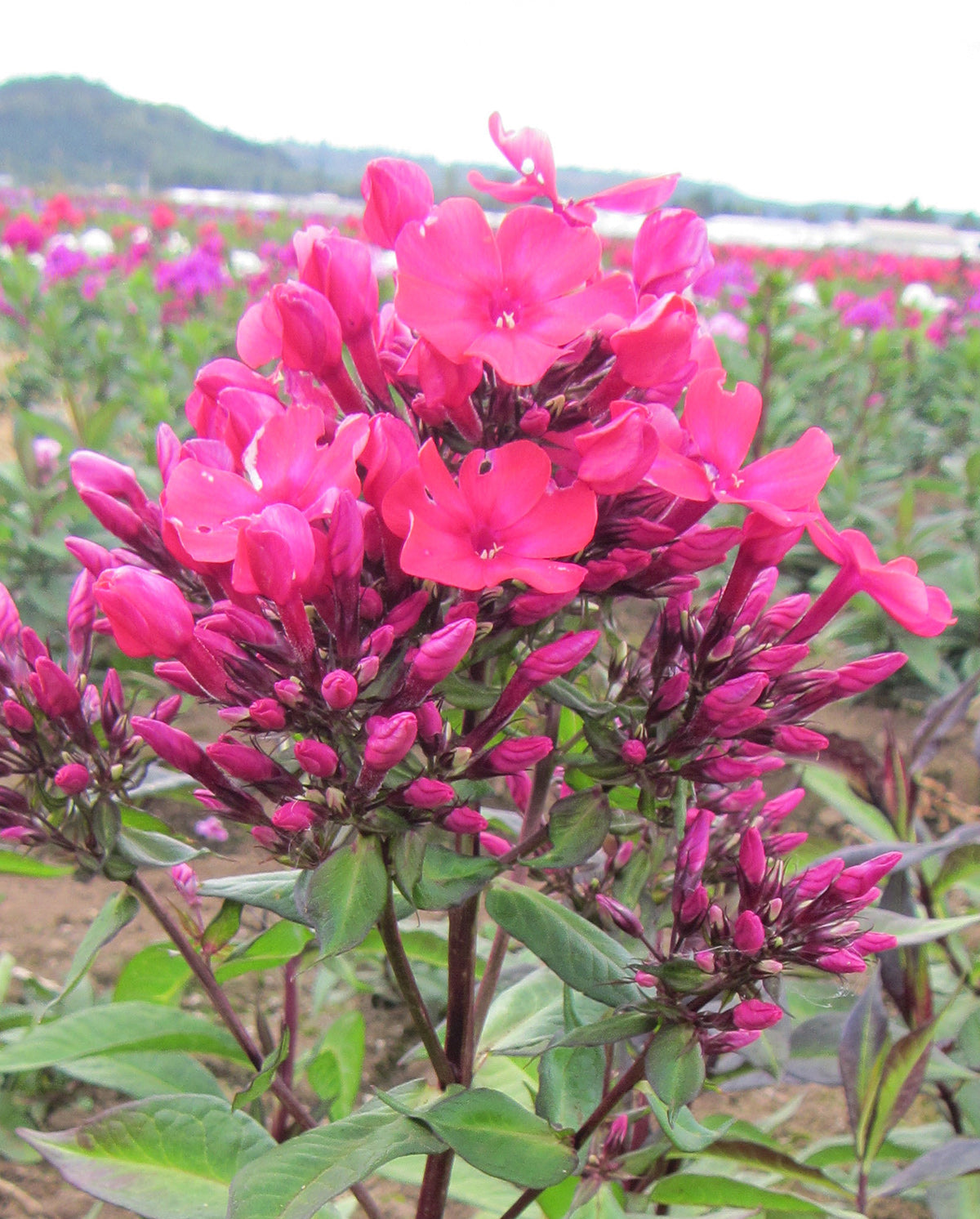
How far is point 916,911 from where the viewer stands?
1.64m

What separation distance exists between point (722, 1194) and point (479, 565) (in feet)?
3.00

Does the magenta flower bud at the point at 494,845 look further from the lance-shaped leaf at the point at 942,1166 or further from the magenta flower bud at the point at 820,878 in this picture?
A: the lance-shaped leaf at the point at 942,1166

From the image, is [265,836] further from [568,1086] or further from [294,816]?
[568,1086]

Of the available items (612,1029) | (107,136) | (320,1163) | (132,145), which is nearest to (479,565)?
(612,1029)

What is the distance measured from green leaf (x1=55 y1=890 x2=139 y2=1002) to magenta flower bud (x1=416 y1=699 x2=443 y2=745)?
14.0 inches

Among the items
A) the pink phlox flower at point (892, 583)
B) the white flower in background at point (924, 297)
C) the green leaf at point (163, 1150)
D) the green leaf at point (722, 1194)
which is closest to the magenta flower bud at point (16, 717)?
the green leaf at point (163, 1150)

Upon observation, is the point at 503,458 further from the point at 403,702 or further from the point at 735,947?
the point at 735,947

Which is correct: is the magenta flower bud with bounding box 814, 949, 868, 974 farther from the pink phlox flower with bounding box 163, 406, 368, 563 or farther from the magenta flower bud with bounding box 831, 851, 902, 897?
the pink phlox flower with bounding box 163, 406, 368, 563

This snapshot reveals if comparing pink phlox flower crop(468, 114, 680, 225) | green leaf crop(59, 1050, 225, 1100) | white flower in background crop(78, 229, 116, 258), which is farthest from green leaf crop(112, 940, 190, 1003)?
white flower in background crop(78, 229, 116, 258)

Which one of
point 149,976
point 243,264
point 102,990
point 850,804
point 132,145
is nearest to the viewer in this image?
point 149,976

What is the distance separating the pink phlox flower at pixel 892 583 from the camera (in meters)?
0.87

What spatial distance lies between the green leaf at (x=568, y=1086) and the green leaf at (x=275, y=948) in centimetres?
34

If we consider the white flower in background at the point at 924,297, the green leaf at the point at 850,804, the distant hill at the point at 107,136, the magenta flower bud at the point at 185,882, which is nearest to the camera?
the magenta flower bud at the point at 185,882

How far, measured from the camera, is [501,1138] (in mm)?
978
